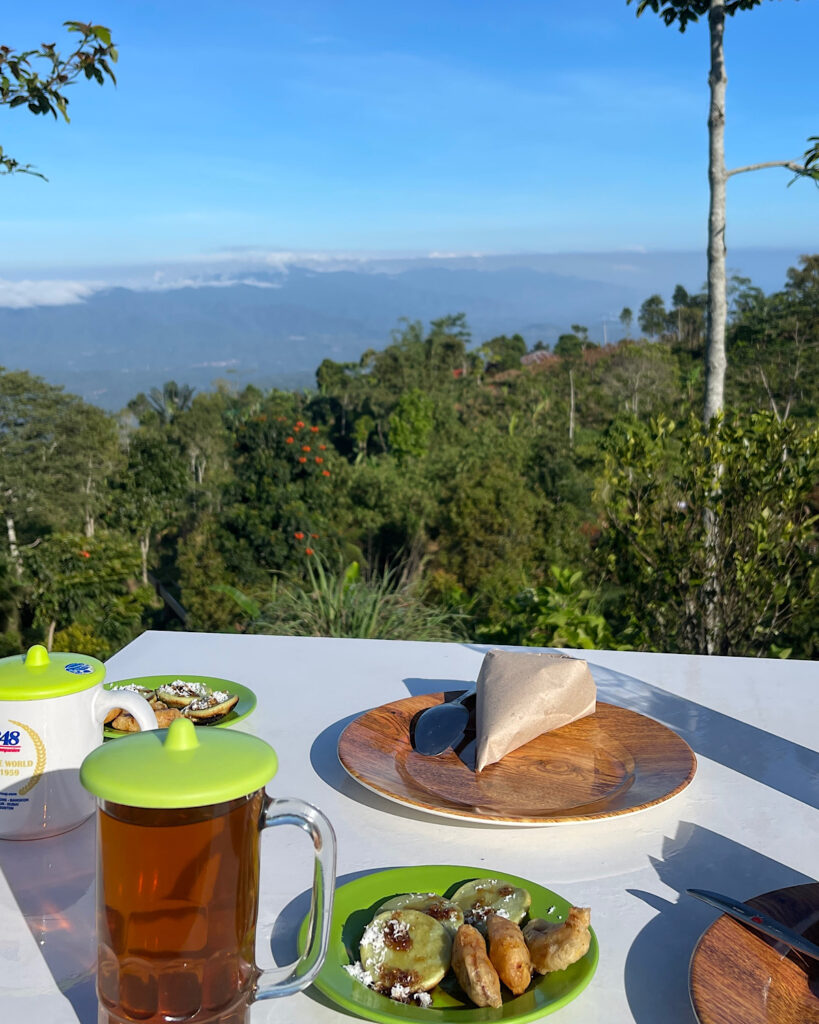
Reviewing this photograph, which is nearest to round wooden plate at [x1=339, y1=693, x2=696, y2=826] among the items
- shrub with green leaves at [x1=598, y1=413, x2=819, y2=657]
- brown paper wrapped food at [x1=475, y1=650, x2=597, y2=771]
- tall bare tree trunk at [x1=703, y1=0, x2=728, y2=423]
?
brown paper wrapped food at [x1=475, y1=650, x2=597, y2=771]

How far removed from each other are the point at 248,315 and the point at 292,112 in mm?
73439

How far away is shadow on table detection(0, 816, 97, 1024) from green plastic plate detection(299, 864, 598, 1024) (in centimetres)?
16

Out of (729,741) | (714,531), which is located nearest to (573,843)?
(729,741)

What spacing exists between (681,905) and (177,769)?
478mm

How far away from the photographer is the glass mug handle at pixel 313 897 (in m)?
0.51

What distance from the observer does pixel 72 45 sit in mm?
2531

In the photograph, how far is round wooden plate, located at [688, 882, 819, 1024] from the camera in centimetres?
56

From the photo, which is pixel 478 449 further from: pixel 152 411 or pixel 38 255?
pixel 38 255

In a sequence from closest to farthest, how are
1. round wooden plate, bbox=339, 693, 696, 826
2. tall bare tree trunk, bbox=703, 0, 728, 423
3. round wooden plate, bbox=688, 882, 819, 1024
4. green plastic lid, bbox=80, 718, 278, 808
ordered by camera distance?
green plastic lid, bbox=80, 718, 278, 808 → round wooden plate, bbox=688, 882, 819, 1024 → round wooden plate, bbox=339, 693, 696, 826 → tall bare tree trunk, bbox=703, 0, 728, 423

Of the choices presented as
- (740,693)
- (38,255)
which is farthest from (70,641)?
(38,255)

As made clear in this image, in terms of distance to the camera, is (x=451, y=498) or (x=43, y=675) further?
(x=451, y=498)

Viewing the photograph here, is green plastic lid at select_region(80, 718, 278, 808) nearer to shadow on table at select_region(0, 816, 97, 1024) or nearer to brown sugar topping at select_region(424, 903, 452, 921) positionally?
shadow on table at select_region(0, 816, 97, 1024)

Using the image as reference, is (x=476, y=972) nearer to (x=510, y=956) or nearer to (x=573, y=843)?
(x=510, y=956)

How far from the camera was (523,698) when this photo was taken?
3.33 feet
